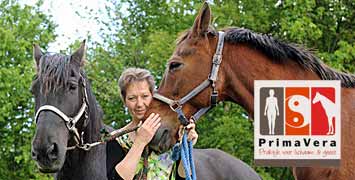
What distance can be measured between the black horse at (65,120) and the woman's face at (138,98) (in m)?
0.60

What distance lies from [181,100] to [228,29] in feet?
2.09

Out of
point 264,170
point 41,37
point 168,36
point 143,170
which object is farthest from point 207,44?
point 41,37

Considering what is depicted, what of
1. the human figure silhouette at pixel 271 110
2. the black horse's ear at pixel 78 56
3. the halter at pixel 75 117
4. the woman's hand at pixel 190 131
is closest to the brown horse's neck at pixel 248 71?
the human figure silhouette at pixel 271 110

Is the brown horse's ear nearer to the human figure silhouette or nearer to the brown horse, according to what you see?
the brown horse

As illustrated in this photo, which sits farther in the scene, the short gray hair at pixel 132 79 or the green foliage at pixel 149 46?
the green foliage at pixel 149 46

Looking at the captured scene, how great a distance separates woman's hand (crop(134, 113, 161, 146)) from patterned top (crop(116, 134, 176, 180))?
26 cm

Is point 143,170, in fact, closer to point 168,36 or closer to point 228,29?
point 228,29

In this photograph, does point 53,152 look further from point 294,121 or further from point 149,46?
point 149,46

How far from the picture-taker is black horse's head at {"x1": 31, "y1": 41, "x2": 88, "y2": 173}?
4.49 meters

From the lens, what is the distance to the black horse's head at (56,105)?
14.7 ft

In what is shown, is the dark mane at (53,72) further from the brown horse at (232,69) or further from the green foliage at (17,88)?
the green foliage at (17,88)

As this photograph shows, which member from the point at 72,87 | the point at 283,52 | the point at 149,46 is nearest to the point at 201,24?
the point at 283,52

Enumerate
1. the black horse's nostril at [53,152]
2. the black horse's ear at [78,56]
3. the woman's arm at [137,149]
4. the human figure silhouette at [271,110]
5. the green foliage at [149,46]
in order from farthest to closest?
1. the green foliage at [149,46]
2. the black horse's ear at [78,56]
3. the black horse's nostril at [53,152]
4. the human figure silhouette at [271,110]
5. the woman's arm at [137,149]

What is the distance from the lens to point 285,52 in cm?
430
